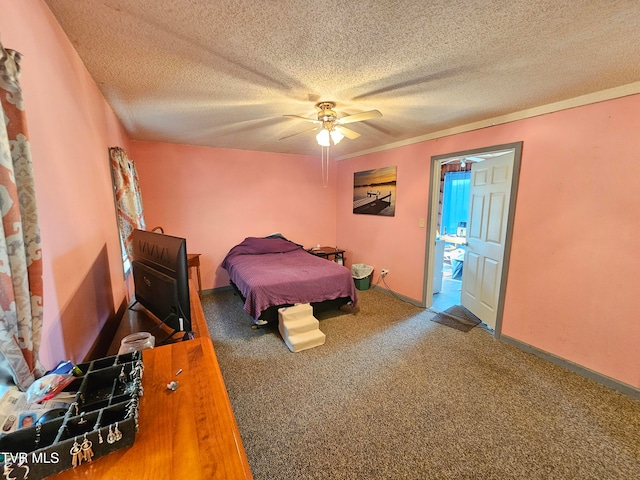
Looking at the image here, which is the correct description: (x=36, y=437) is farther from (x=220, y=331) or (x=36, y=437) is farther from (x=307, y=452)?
(x=220, y=331)

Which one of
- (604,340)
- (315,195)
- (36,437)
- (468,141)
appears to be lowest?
(604,340)

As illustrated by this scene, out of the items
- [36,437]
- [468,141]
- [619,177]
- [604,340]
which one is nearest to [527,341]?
[604,340]

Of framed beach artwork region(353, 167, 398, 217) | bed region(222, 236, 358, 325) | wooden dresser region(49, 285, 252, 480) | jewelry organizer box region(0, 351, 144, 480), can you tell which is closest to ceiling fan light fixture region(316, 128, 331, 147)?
bed region(222, 236, 358, 325)

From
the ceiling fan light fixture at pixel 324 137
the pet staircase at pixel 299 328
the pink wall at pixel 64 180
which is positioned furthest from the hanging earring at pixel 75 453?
the ceiling fan light fixture at pixel 324 137

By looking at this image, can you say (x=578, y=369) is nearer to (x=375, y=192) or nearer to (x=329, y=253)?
(x=375, y=192)

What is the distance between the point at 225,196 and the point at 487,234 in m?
3.72

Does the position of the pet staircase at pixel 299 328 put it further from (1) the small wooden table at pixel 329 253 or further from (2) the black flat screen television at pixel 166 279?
(1) the small wooden table at pixel 329 253

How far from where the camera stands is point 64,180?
3.86 ft

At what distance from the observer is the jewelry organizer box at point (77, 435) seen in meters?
0.55

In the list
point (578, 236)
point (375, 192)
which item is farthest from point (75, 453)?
point (375, 192)

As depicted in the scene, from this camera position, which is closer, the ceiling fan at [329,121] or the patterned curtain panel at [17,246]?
the patterned curtain panel at [17,246]

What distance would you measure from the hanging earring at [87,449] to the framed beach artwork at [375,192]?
3.80 m

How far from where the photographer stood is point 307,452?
1563 mm

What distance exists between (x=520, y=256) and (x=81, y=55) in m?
3.74
